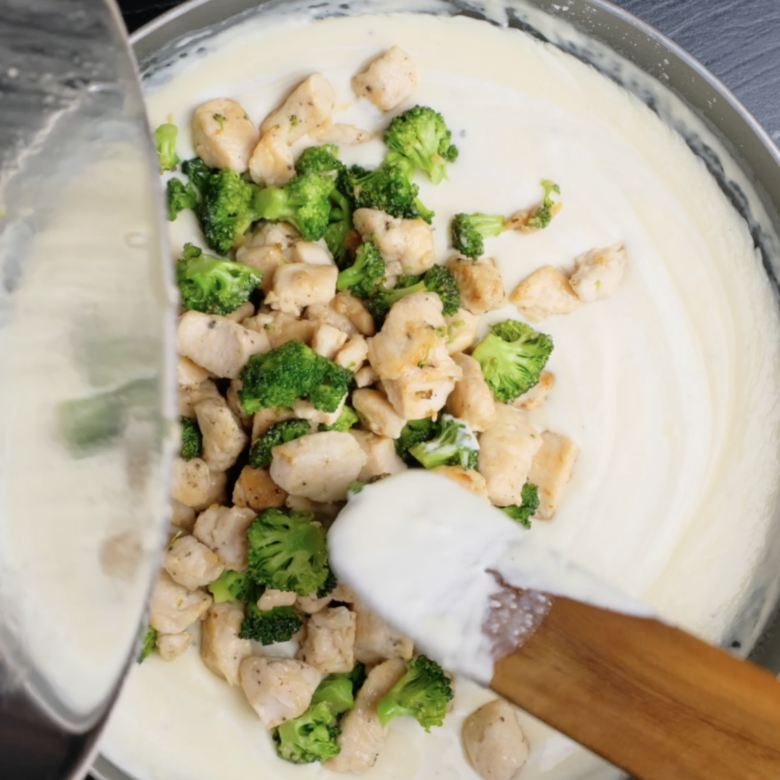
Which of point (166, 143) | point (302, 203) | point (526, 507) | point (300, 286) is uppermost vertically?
point (166, 143)

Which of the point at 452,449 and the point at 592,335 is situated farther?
the point at 592,335

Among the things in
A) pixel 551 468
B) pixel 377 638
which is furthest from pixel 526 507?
pixel 377 638

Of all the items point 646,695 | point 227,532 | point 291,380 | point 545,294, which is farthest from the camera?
point 545,294

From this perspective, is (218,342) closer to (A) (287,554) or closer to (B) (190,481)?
(B) (190,481)

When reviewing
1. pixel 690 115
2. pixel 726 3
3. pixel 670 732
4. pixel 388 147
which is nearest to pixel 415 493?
pixel 670 732

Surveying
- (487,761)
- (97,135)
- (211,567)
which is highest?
(97,135)

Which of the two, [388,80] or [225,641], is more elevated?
[388,80]

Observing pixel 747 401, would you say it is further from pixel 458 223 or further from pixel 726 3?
pixel 726 3

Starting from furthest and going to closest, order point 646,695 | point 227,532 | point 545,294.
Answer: point 545,294 → point 227,532 → point 646,695
